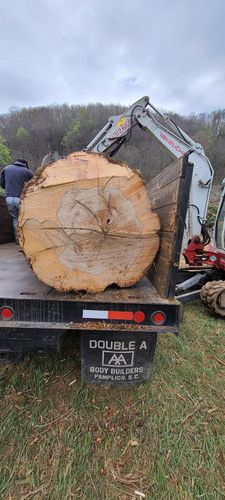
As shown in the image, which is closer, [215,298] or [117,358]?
[117,358]

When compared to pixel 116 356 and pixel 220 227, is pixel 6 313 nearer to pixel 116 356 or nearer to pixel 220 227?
pixel 116 356

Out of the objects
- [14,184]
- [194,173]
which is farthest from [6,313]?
[194,173]

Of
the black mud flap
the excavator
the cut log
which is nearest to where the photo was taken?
the cut log

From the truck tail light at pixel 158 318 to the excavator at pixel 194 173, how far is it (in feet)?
10.9

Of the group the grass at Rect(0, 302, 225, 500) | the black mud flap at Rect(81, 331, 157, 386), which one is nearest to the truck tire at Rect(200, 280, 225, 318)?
the grass at Rect(0, 302, 225, 500)

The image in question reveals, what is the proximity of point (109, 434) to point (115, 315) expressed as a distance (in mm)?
960

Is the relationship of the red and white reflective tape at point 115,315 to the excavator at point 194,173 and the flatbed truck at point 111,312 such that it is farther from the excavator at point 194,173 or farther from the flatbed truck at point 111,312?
the excavator at point 194,173

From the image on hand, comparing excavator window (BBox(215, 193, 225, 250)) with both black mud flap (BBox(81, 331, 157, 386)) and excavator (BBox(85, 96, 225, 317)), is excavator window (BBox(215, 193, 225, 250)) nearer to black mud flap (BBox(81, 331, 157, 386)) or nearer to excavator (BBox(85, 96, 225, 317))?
excavator (BBox(85, 96, 225, 317))

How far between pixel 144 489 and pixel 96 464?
325 millimetres

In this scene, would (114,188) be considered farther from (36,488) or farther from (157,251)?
(36,488)

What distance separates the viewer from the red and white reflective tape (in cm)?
178

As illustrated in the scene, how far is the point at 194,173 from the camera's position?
532 cm

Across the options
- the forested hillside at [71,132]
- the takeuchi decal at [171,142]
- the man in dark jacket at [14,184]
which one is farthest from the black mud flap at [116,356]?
the forested hillside at [71,132]

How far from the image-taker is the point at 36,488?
175 centimetres
